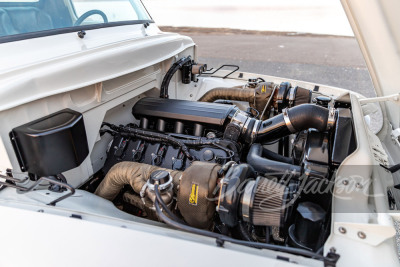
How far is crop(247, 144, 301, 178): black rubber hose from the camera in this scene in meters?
1.41

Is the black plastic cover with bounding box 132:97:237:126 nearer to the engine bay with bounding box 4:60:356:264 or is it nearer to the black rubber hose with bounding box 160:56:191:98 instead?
the engine bay with bounding box 4:60:356:264

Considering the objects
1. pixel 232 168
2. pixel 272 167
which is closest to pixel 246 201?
pixel 232 168

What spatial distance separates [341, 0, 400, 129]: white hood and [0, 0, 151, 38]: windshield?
1570 millimetres

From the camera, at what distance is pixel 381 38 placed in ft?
5.95

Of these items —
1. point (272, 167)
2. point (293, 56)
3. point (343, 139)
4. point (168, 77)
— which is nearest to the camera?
point (343, 139)

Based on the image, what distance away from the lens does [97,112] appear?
163 centimetres

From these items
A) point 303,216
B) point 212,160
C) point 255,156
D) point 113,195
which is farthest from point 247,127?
point 113,195

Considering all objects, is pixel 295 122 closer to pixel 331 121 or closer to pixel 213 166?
pixel 331 121

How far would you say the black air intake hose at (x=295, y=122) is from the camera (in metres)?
1.47

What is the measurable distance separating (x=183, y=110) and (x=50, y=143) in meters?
0.90

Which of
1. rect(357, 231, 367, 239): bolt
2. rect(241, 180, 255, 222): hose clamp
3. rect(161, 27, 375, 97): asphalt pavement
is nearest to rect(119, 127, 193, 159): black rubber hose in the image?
rect(241, 180, 255, 222): hose clamp

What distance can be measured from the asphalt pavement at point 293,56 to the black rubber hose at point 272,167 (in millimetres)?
4728

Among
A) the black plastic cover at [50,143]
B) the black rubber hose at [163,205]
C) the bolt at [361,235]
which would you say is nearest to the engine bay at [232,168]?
the black rubber hose at [163,205]

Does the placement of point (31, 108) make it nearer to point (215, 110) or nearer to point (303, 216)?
point (215, 110)
